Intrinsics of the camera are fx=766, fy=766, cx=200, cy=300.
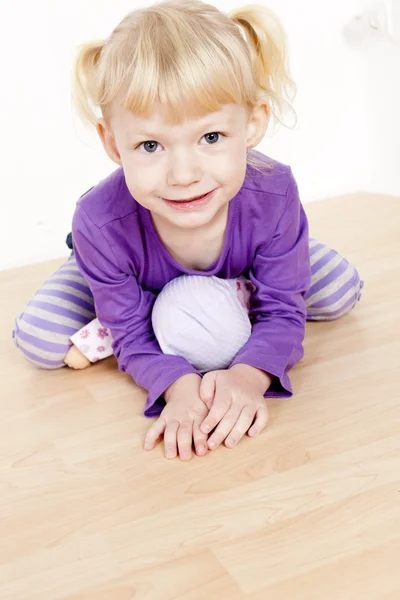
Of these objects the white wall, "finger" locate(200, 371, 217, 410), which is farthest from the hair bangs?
the white wall

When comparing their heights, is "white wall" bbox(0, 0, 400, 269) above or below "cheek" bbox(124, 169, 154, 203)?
below

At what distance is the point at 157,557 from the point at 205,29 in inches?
22.3

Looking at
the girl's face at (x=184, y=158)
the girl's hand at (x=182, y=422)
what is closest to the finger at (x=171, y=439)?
the girl's hand at (x=182, y=422)

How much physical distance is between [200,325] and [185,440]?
0.22m

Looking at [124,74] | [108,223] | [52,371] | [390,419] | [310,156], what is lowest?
[310,156]

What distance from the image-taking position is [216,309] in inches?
40.9

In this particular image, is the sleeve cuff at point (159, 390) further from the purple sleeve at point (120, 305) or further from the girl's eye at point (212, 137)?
the girl's eye at point (212, 137)

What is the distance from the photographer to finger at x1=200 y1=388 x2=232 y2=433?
0.87 meters

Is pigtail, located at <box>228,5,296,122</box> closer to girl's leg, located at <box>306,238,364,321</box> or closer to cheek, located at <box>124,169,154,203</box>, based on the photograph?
cheek, located at <box>124,169,154,203</box>

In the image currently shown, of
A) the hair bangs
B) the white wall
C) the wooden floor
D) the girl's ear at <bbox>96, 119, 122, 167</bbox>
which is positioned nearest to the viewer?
the wooden floor

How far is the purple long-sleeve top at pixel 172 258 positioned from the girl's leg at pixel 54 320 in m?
0.12

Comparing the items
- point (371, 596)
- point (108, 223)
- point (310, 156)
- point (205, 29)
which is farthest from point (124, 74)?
point (310, 156)

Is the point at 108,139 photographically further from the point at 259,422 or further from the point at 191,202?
the point at 259,422

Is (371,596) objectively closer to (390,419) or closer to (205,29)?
(390,419)
